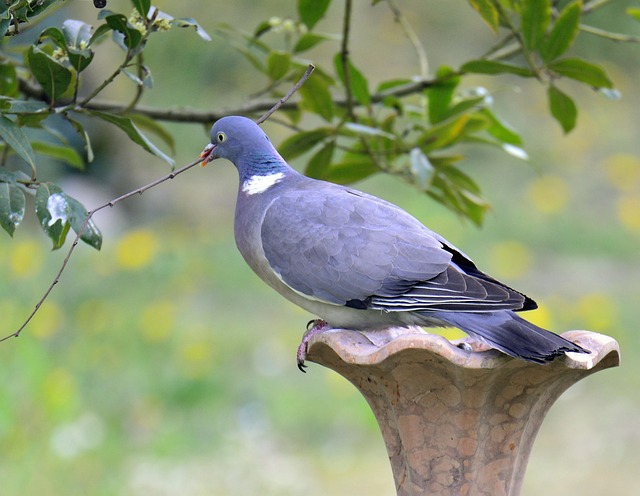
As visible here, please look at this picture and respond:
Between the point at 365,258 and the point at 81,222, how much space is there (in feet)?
1.37

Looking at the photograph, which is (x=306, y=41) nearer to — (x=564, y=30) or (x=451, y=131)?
(x=451, y=131)

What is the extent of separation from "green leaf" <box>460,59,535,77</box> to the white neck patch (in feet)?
1.35

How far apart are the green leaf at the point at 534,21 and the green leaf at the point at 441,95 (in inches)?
7.0

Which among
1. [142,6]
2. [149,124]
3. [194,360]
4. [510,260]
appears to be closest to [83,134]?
[142,6]

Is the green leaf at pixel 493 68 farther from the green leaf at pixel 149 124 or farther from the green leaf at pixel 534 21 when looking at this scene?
→ the green leaf at pixel 149 124

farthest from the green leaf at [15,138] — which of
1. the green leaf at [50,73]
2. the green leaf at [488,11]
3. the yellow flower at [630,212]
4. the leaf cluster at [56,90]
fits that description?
the yellow flower at [630,212]

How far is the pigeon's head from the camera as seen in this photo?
4.99 feet

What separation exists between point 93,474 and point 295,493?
2.12 feet

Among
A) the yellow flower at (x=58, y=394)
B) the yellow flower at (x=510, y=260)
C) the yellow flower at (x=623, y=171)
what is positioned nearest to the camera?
the yellow flower at (x=58, y=394)

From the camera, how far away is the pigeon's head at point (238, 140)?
1521 millimetres

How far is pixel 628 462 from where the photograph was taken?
3.21 meters

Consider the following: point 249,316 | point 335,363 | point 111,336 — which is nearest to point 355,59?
point 249,316

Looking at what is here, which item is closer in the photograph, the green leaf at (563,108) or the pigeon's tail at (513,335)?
the pigeon's tail at (513,335)

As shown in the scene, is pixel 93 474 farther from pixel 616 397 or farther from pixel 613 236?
pixel 613 236
